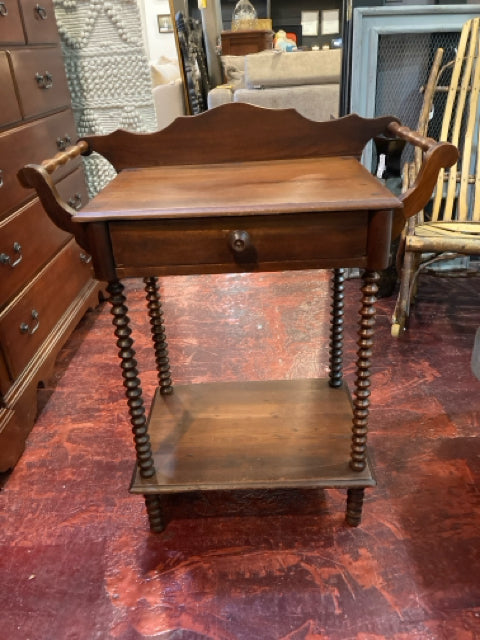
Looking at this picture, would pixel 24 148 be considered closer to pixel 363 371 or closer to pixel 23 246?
pixel 23 246

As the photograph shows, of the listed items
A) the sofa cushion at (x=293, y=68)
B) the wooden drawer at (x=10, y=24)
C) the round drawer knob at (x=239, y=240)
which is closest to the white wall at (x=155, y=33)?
the sofa cushion at (x=293, y=68)

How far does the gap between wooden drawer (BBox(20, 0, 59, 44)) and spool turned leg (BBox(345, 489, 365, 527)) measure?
204 centimetres

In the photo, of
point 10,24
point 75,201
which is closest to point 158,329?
point 75,201

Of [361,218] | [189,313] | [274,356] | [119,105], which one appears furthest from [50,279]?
[361,218]

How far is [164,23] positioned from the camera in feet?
26.9

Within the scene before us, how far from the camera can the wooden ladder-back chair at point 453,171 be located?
2.28 meters

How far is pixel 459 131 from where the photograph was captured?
258 centimetres

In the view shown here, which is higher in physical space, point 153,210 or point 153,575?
point 153,210

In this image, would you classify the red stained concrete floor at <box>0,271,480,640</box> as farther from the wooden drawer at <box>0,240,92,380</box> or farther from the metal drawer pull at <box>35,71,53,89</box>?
the metal drawer pull at <box>35,71,53,89</box>

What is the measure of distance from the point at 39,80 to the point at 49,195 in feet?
→ 4.25

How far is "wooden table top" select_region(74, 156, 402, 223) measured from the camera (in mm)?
1059

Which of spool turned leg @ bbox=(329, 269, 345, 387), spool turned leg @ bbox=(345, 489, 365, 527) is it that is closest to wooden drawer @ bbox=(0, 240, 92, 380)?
spool turned leg @ bbox=(329, 269, 345, 387)

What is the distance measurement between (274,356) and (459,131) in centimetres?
148

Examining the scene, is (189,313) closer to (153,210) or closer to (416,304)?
(416,304)
